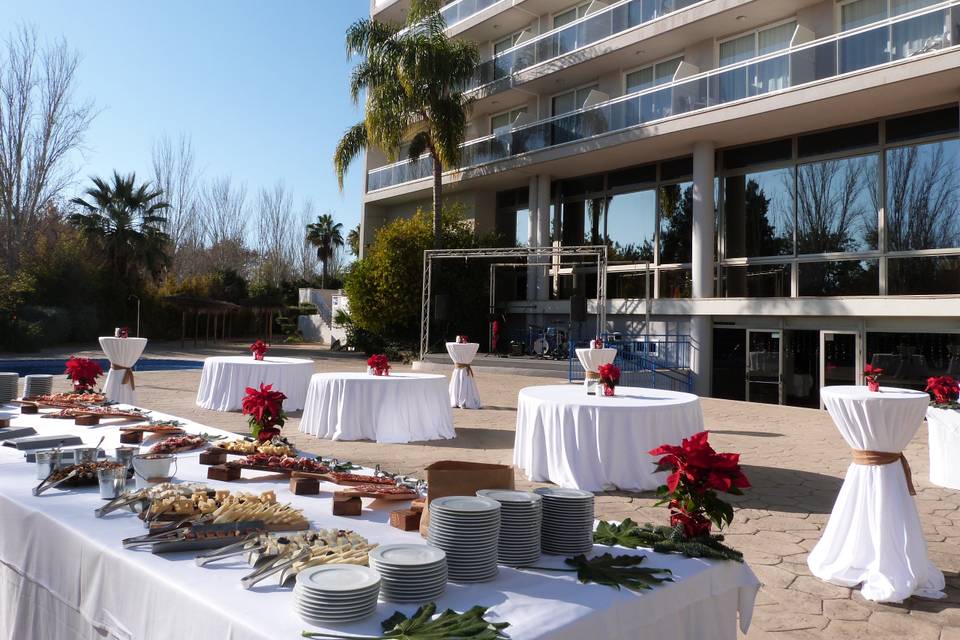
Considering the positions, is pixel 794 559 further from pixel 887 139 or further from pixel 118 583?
pixel 887 139

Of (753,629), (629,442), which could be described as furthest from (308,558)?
(629,442)

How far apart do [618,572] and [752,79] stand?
17.0 meters

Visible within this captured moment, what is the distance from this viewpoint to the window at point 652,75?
20359mm

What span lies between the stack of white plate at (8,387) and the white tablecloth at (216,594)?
9.62 feet

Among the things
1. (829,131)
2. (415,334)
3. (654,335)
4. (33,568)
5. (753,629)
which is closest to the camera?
(33,568)

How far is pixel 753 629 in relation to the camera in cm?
374

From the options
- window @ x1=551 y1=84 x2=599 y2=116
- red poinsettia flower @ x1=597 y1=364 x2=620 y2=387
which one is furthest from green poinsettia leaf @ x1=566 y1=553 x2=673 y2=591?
window @ x1=551 y1=84 x2=599 y2=116

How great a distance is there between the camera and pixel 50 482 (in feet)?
9.70

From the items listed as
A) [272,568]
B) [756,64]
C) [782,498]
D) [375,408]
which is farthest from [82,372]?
[756,64]

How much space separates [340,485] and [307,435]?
676 cm

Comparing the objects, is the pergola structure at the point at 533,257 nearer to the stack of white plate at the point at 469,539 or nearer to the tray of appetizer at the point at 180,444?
the tray of appetizer at the point at 180,444

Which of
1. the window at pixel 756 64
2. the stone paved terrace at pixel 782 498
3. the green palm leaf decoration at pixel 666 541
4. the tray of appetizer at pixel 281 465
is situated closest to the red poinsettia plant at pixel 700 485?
the green palm leaf decoration at pixel 666 541

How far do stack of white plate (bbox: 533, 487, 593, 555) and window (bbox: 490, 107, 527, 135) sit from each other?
23966mm

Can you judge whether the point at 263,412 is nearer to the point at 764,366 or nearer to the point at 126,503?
the point at 126,503
